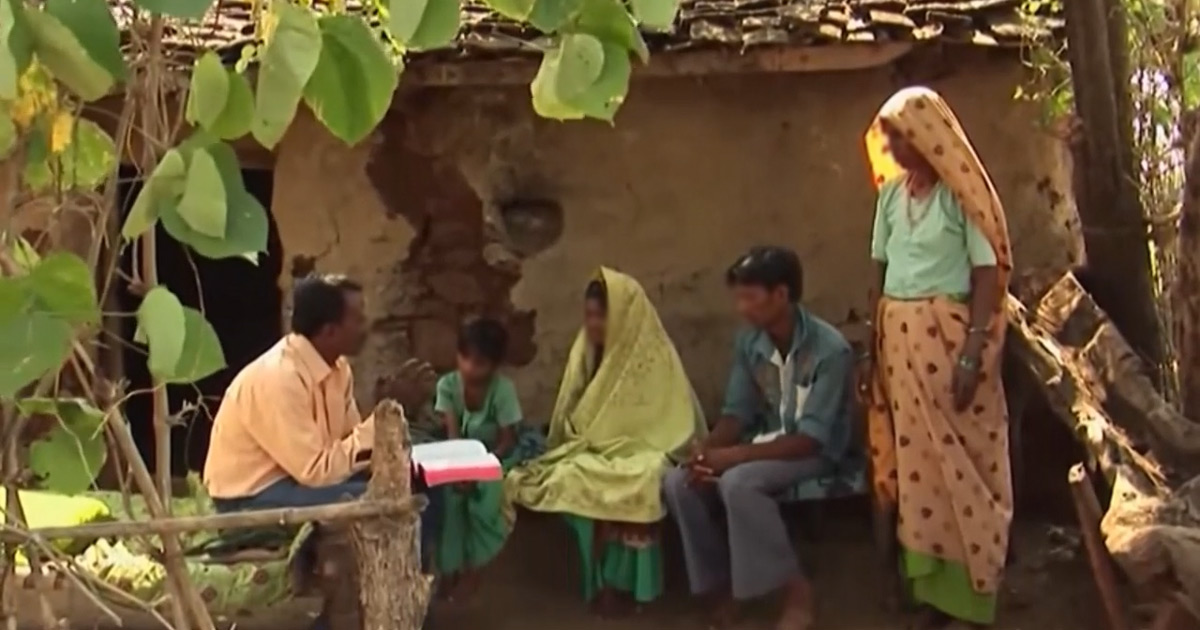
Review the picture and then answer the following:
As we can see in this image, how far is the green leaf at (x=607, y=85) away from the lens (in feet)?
6.77

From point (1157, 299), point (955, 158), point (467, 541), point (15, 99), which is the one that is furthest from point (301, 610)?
point (15, 99)

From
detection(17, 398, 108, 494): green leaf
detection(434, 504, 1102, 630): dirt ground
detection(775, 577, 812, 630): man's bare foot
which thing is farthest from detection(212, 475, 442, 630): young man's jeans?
detection(17, 398, 108, 494): green leaf

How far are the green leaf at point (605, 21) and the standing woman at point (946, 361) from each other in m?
3.65

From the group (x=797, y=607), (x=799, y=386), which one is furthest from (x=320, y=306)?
(x=797, y=607)

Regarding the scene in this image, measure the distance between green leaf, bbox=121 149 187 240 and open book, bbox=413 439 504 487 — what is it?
3.56 metres

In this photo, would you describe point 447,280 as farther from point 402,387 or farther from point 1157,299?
point 1157,299

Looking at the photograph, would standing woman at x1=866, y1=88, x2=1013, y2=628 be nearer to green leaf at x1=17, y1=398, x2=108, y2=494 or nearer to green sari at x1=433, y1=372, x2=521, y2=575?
green sari at x1=433, y1=372, x2=521, y2=575

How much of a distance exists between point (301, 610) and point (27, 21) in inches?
162

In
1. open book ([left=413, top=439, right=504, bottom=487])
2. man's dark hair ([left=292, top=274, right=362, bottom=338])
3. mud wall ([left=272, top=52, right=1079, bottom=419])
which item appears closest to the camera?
man's dark hair ([left=292, top=274, right=362, bottom=338])

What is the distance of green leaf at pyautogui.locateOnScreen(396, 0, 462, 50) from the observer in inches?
76.3

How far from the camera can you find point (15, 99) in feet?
6.76

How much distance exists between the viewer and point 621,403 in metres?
6.36

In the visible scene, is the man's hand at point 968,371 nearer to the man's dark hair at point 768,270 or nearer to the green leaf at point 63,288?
the man's dark hair at point 768,270

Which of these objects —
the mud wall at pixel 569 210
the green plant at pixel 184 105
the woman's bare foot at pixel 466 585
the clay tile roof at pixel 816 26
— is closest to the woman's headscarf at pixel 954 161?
the clay tile roof at pixel 816 26
